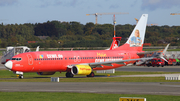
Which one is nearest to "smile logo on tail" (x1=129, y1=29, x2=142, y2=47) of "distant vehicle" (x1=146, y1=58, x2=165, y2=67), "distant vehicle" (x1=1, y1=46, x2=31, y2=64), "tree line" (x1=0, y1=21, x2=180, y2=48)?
"distant vehicle" (x1=146, y1=58, x2=165, y2=67)

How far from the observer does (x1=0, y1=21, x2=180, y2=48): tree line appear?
119625 mm

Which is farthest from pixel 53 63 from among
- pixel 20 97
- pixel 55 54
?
pixel 20 97

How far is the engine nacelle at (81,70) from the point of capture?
49.2 metres

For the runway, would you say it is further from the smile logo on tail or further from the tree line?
the tree line

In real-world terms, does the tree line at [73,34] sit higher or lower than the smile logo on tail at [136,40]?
higher

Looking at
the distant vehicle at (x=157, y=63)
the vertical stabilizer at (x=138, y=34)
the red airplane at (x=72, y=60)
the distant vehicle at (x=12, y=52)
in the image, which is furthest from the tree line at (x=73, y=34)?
the red airplane at (x=72, y=60)

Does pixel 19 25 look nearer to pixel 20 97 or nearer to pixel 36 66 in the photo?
pixel 36 66

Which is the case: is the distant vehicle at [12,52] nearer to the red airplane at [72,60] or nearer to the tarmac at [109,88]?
the red airplane at [72,60]

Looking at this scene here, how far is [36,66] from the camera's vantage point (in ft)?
161

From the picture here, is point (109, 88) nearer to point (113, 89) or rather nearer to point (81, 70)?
point (113, 89)

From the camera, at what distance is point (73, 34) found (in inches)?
6703

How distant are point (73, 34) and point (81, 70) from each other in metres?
122

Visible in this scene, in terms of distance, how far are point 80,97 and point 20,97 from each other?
15.0 ft

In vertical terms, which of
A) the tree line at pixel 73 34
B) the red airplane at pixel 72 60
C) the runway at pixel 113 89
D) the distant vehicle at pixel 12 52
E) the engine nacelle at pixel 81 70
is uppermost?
the tree line at pixel 73 34
